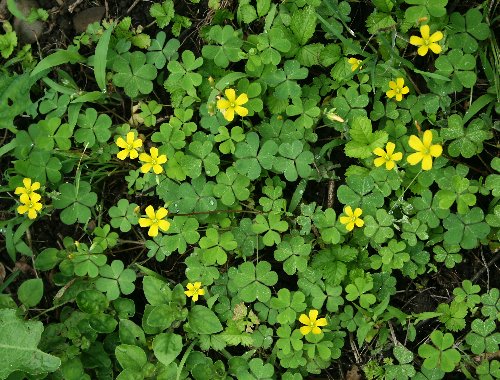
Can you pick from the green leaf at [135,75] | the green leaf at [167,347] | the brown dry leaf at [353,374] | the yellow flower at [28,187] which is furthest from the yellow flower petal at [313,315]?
the yellow flower at [28,187]

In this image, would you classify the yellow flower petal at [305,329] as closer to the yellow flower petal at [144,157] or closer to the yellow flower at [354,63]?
the yellow flower petal at [144,157]

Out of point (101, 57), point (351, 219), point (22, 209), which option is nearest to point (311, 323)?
point (351, 219)

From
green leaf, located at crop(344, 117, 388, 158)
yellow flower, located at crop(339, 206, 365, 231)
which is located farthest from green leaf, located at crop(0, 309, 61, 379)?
green leaf, located at crop(344, 117, 388, 158)

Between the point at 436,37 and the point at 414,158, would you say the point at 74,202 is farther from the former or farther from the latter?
the point at 436,37

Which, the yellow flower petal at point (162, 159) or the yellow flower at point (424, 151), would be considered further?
the yellow flower petal at point (162, 159)

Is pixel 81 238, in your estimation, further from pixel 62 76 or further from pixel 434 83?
pixel 434 83

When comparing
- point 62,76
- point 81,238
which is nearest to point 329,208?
point 81,238

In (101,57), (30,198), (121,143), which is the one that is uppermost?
(101,57)
